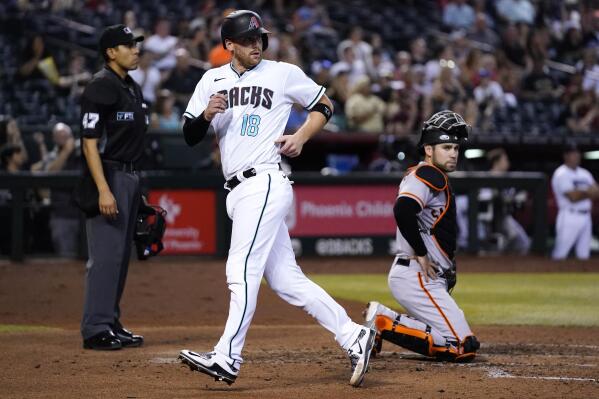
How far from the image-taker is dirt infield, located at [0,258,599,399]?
5508 mm

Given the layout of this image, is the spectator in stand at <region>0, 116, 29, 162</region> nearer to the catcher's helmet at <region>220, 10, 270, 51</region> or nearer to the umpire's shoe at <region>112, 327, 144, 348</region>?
the umpire's shoe at <region>112, 327, 144, 348</region>

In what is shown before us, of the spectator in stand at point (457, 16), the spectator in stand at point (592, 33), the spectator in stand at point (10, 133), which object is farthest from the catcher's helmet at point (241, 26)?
the spectator in stand at point (592, 33)

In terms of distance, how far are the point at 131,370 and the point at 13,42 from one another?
39.3ft

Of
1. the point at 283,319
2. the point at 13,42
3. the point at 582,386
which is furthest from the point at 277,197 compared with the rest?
the point at 13,42

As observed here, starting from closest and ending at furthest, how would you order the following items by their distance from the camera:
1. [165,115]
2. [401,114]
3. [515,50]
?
1. [165,115]
2. [401,114]
3. [515,50]

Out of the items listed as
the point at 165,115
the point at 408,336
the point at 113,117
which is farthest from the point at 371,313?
the point at 165,115

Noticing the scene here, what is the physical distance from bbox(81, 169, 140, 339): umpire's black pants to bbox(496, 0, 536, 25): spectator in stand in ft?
55.9

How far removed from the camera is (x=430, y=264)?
22.0 feet

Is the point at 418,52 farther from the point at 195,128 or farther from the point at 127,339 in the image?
the point at 195,128

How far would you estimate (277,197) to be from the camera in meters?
5.57

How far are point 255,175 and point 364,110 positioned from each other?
1096cm

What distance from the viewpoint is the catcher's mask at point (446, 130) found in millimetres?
6691

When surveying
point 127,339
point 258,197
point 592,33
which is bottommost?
point 127,339

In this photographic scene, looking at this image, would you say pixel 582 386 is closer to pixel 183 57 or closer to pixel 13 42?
pixel 183 57
